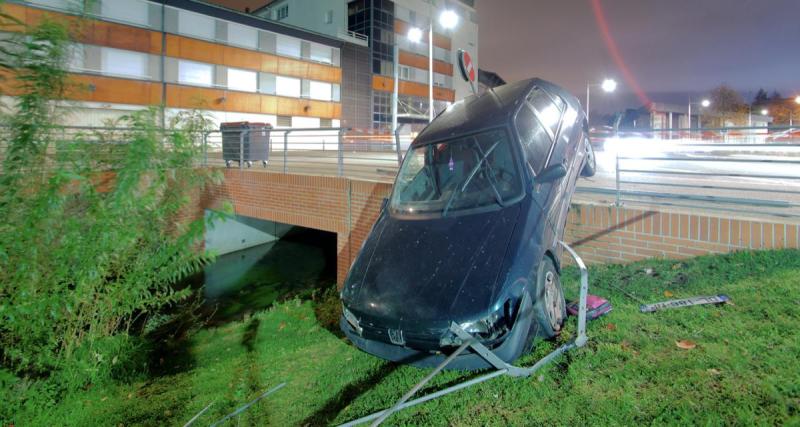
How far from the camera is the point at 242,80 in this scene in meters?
32.7

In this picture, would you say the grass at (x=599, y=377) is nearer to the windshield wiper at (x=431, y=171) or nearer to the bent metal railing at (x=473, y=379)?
the bent metal railing at (x=473, y=379)

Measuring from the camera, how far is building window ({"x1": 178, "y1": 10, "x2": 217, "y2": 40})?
29203 millimetres

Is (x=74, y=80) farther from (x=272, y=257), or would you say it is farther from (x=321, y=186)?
(x=272, y=257)

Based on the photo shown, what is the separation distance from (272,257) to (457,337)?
1043 centimetres

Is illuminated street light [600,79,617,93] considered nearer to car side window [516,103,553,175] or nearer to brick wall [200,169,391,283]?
brick wall [200,169,391,283]

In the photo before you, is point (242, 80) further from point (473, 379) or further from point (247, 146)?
point (473, 379)

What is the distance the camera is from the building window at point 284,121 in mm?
35219

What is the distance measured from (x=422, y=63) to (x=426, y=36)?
3980 millimetres

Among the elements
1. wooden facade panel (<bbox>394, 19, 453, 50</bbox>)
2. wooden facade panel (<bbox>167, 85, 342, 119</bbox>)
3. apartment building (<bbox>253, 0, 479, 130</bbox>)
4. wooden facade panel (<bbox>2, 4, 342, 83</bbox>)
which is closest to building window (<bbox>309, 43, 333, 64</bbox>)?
wooden facade panel (<bbox>2, 4, 342, 83</bbox>)

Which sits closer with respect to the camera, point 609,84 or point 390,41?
point 609,84

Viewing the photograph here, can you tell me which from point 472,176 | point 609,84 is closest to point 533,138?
point 472,176

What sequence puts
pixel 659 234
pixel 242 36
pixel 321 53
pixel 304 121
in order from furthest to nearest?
pixel 321 53, pixel 304 121, pixel 242 36, pixel 659 234

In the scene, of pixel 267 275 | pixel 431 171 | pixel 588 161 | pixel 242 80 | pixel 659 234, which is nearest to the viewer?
pixel 431 171

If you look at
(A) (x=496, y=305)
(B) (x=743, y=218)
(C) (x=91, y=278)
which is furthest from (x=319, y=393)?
(B) (x=743, y=218)
